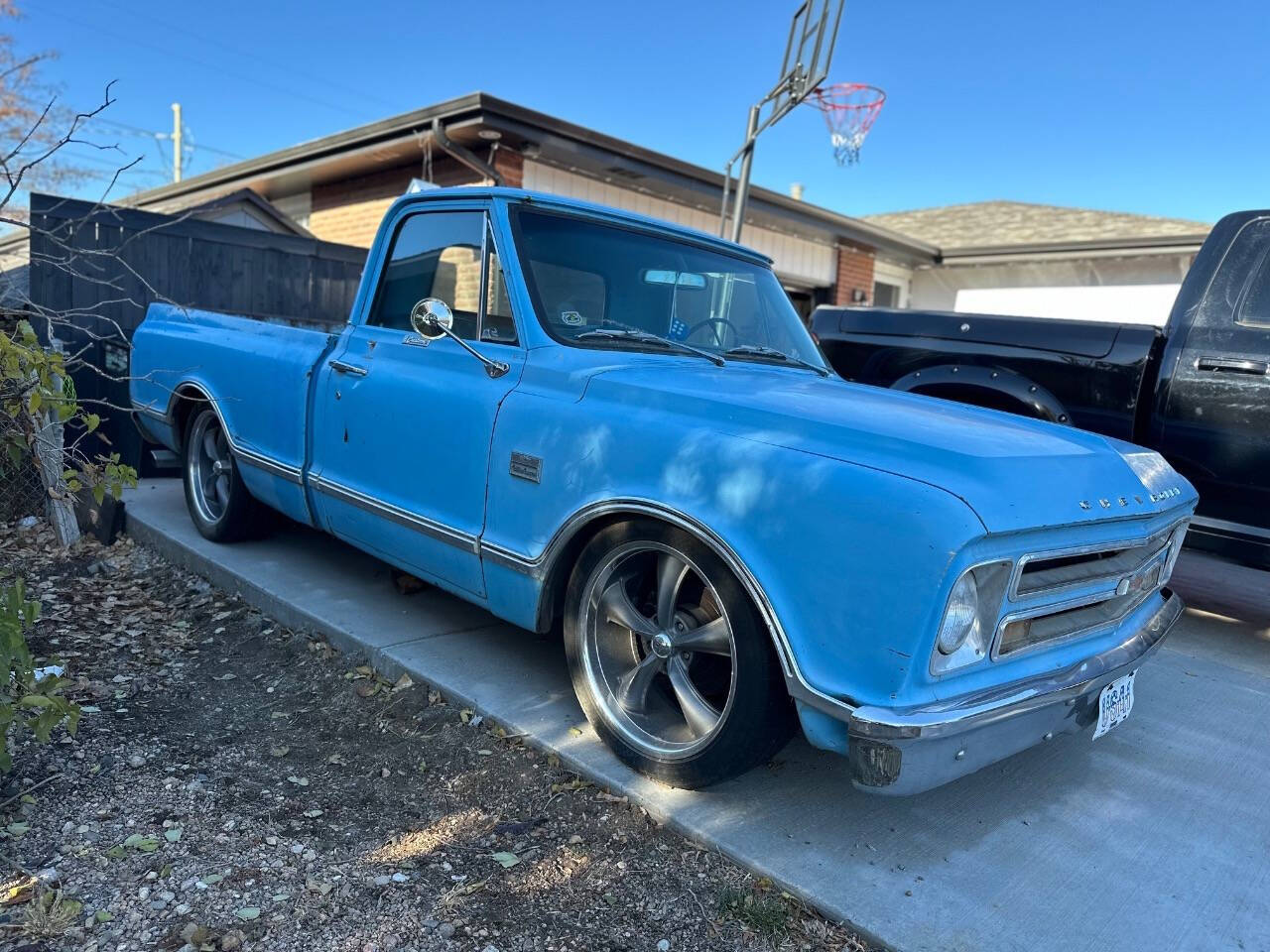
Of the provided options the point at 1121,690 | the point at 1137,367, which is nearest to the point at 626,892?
the point at 1121,690

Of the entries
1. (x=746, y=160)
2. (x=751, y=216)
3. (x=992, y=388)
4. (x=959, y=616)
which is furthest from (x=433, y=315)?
(x=751, y=216)

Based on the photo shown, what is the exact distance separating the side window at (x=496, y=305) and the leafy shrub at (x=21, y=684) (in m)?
1.74

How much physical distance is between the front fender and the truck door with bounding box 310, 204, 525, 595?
399mm

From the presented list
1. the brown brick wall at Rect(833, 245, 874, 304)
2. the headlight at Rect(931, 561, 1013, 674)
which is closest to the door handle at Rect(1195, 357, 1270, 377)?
the headlight at Rect(931, 561, 1013, 674)

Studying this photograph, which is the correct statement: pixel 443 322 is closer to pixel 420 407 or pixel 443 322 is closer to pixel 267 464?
pixel 420 407

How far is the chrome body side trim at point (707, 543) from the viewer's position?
231cm

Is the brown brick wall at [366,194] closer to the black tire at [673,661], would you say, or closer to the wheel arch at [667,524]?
the wheel arch at [667,524]

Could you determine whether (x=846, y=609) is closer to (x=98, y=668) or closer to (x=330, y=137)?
(x=98, y=668)

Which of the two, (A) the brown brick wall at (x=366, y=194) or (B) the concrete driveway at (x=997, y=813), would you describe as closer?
(B) the concrete driveway at (x=997, y=813)

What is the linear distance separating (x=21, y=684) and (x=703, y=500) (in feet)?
6.62

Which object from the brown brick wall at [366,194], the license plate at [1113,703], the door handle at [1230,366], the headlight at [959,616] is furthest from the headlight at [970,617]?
the brown brick wall at [366,194]

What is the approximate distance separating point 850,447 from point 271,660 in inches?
107

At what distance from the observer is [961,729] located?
219cm

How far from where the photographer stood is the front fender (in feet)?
7.11
